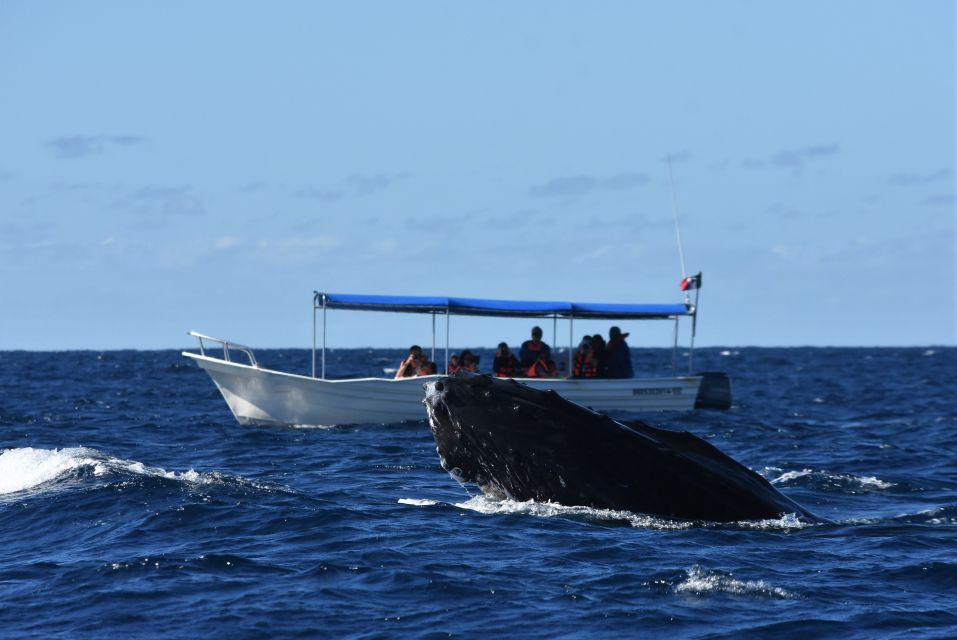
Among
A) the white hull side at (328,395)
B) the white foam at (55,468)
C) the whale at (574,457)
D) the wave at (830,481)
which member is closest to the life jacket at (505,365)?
the white hull side at (328,395)

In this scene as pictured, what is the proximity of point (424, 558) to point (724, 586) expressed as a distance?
2.25m

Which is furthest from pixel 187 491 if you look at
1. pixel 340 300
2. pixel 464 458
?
pixel 340 300

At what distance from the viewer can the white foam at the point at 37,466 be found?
1337 cm

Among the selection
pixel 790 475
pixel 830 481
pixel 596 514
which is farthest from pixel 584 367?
pixel 596 514

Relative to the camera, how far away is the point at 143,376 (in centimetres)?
5288

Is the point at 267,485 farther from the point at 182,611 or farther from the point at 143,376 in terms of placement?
the point at 143,376

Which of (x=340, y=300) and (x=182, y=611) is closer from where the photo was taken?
(x=182, y=611)

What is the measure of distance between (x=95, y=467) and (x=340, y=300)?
458 inches

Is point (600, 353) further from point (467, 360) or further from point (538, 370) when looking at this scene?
point (467, 360)

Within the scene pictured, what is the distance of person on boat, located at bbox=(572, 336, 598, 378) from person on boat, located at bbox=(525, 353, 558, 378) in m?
0.44

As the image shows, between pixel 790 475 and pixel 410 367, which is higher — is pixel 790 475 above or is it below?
below

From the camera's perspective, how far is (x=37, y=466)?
14.4m

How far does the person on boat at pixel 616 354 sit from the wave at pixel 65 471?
12.6 meters

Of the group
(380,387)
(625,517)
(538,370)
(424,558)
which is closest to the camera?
(625,517)
